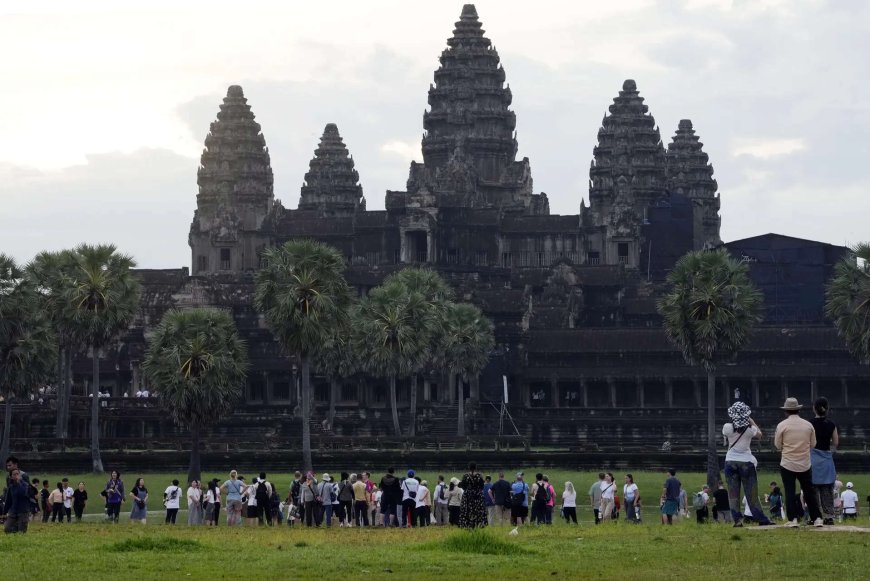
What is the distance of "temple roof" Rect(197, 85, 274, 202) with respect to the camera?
182 metres

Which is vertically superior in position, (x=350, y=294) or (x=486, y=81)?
(x=486, y=81)

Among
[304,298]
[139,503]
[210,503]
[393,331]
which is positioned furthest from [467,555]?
[393,331]

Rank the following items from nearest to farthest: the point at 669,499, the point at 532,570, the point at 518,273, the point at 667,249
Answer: the point at 532,570
the point at 669,499
the point at 518,273
the point at 667,249

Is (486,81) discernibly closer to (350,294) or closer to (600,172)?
(600,172)

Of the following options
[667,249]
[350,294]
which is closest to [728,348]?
[350,294]

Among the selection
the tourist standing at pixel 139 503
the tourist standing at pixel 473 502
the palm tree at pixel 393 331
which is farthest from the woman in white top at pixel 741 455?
the palm tree at pixel 393 331

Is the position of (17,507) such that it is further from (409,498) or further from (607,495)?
(607,495)

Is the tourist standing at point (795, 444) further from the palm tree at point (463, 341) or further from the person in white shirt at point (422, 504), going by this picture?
the palm tree at point (463, 341)

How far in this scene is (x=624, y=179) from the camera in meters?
178

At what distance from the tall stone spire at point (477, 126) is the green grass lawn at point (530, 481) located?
91.8 metres

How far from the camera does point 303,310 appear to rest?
86.6 metres

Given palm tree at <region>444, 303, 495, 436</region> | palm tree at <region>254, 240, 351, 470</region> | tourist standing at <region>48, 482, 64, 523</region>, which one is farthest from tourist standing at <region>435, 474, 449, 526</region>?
palm tree at <region>444, 303, 495, 436</region>

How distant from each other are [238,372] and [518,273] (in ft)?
236

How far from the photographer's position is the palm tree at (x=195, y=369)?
86938 millimetres
